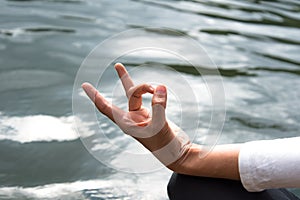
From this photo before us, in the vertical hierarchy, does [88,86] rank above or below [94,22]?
above

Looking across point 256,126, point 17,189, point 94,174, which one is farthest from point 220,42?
point 17,189

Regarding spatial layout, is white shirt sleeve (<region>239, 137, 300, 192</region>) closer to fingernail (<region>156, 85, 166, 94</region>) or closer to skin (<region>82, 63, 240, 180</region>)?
skin (<region>82, 63, 240, 180</region>)

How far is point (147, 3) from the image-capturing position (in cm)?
379

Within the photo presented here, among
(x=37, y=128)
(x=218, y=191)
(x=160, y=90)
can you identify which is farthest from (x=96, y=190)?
(x=160, y=90)

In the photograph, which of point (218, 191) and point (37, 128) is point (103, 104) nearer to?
point (218, 191)

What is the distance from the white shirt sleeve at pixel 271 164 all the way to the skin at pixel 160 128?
0.10 ft

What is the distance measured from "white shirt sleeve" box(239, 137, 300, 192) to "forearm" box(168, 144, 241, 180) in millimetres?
38

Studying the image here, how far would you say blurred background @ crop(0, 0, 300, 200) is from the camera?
1.63 metres

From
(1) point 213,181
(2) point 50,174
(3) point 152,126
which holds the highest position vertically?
(3) point 152,126

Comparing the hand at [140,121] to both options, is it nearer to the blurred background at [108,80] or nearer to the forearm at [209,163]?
the forearm at [209,163]

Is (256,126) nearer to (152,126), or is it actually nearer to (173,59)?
(173,59)

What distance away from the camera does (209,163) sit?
39.9 inches

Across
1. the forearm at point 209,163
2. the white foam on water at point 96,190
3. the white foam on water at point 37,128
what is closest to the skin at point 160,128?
the forearm at point 209,163

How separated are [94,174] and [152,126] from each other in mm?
767
